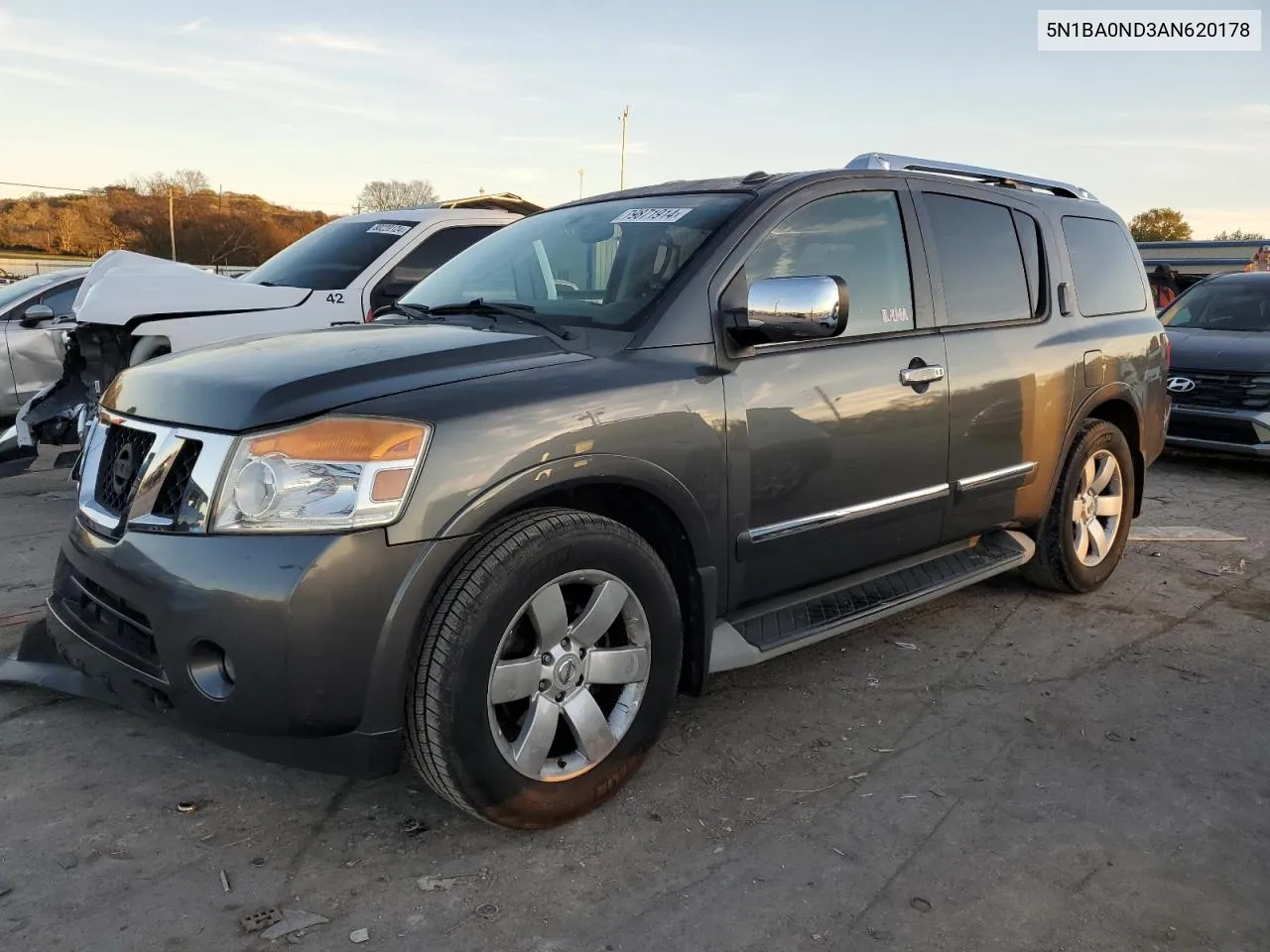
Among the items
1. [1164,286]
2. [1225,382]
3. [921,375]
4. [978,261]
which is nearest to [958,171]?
[978,261]

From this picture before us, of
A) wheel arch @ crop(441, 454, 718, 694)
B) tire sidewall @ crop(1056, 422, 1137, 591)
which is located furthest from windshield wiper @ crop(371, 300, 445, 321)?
tire sidewall @ crop(1056, 422, 1137, 591)

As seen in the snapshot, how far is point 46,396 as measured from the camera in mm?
5949

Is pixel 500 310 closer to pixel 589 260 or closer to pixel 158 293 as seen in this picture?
pixel 589 260

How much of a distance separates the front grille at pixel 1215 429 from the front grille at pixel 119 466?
7.62m

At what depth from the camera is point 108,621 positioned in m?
2.56

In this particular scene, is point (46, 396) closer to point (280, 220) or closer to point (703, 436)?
point (703, 436)

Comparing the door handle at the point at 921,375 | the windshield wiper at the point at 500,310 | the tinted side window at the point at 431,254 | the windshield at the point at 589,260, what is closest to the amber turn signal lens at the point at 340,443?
the windshield wiper at the point at 500,310

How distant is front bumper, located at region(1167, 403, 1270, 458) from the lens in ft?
24.6

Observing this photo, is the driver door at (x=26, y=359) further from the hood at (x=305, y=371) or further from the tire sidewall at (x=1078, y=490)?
the tire sidewall at (x=1078, y=490)

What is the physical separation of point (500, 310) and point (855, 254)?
4.10 feet

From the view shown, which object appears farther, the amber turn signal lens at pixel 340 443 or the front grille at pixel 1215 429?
the front grille at pixel 1215 429

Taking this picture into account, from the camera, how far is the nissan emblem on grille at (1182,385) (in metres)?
7.91

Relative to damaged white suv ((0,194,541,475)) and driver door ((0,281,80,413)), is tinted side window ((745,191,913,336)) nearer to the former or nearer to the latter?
damaged white suv ((0,194,541,475))

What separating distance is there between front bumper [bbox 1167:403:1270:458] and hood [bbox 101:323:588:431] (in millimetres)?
6655
